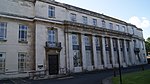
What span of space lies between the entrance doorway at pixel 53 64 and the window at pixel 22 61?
3262 millimetres

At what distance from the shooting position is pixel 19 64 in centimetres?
1906

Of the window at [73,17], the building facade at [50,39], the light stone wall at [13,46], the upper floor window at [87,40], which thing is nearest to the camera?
the light stone wall at [13,46]

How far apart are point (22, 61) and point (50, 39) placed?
5213mm

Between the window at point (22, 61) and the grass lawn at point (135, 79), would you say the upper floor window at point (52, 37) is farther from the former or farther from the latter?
the grass lawn at point (135, 79)

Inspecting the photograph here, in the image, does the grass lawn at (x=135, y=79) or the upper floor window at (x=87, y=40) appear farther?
the upper floor window at (x=87, y=40)

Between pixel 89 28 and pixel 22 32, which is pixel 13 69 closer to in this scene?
pixel 22 32

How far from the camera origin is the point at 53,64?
21.7m

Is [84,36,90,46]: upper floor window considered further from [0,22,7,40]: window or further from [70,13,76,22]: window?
[0,22,7,40]: window

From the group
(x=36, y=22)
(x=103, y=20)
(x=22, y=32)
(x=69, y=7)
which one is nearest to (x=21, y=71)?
(x=22, y=32)

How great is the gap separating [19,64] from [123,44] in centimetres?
2453

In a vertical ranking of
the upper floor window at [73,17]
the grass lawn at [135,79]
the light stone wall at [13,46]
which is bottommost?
the grass lawn at [135,79]

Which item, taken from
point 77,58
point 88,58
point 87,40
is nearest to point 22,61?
point 77,58

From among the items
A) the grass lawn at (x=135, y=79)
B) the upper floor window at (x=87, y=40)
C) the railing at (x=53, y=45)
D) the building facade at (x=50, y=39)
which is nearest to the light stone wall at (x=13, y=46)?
the building facade at (x=50, y=39)

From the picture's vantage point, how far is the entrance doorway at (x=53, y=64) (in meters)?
21.3
